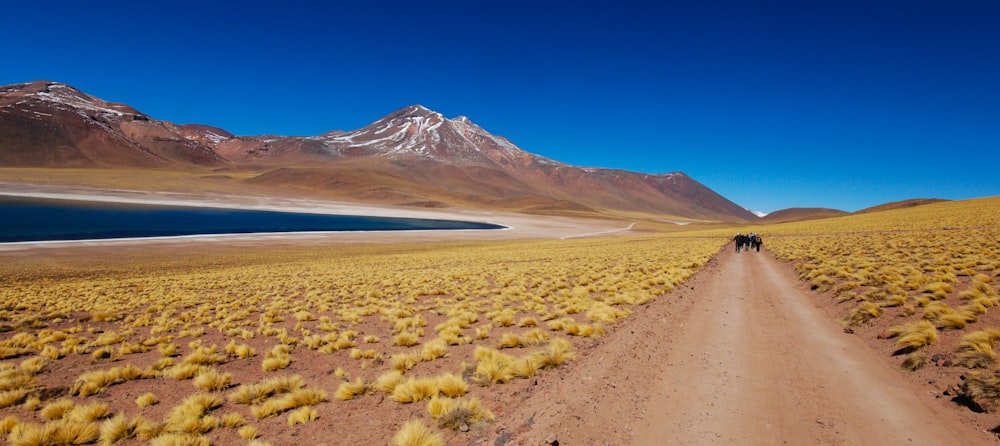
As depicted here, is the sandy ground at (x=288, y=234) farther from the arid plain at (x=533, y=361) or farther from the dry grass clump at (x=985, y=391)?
the dry grass clump at (x=985, y=391)

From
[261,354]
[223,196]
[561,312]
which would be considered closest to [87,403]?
[261,354]

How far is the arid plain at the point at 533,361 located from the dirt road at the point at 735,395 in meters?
0.03

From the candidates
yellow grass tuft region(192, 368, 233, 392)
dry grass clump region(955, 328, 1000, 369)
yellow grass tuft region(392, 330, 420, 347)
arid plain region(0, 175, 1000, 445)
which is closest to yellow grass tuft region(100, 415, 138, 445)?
arid plain region(0, 175, 1000, 445)

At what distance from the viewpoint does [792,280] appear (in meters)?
16.6

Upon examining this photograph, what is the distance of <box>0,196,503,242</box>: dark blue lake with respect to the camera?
5708cm

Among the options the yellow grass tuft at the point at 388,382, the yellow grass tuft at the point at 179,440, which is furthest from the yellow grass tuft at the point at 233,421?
the yellow grass tuft at the point at 388,382

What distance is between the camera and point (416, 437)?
4703mm

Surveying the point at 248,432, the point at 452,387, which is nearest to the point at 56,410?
the point at 248,432

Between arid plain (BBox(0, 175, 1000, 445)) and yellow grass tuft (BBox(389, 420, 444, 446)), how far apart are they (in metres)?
0.02

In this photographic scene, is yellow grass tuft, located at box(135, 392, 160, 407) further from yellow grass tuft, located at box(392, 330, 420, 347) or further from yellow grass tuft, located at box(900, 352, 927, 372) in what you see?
yellow grass tuft, located at box(900, 352, 927, 372)

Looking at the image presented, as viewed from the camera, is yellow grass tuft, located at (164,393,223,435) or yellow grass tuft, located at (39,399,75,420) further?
yellow grass tuft, located at (39,399,75,420)

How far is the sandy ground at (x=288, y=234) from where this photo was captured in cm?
5634

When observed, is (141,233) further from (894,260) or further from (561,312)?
(894,260)

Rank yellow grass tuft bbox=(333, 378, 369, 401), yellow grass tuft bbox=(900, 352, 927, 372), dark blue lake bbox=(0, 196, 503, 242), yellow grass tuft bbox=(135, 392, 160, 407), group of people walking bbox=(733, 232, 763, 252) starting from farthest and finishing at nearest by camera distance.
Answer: dark blue lake bbox=(0, 196, 503, 242), group of people walking bbox=(733, 232, 763, 252), yellow grass tuft bbox=(135, 392, 160, 407), yellow grass tuft bbox=(333, 378, 369, 401), yellow grass tuft bbox=(900, 352, 927, 372)
